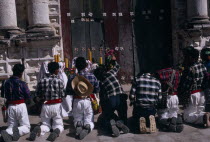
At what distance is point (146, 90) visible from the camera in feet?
19.0

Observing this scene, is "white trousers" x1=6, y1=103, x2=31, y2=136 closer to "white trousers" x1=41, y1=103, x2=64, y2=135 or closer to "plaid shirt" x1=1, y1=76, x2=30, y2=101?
"plaid shirt" x1=1, y1=76, x2=30, y2=101

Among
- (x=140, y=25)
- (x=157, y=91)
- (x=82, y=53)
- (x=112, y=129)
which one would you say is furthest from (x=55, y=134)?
(x=140, y=25)

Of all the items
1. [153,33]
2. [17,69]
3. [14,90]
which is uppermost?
[153,33]

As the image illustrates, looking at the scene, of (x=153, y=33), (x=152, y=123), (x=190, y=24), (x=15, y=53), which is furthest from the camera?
(x=153, y=33)

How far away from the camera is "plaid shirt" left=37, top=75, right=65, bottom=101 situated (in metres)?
5.80

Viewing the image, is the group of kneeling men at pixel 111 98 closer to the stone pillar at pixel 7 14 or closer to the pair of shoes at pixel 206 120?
the pair of shoes at pixel 206 120

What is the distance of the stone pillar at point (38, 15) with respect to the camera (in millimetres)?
8336

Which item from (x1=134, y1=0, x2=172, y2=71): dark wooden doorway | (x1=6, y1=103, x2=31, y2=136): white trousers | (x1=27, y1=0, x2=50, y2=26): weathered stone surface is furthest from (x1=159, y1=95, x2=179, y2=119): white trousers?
(x1=27, y1=0, x2=50, y2=26): weathered stone surface

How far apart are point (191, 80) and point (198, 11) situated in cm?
363

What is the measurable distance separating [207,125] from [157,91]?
1.21 meters

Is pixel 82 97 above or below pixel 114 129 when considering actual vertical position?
above

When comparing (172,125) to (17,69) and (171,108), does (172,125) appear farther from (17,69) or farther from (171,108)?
(17,69)

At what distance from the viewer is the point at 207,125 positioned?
5848 mm

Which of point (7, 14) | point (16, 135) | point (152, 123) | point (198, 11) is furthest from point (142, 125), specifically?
point (7, 14)
